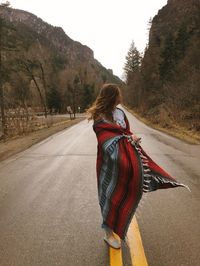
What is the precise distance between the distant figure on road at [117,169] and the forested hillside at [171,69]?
16.1 meters

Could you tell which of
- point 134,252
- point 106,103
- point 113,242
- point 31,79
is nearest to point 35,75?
point 31,79

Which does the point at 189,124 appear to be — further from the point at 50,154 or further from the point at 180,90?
the point at 50,154

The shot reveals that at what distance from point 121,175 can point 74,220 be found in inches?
60.4

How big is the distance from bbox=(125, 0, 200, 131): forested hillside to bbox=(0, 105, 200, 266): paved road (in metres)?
13.2

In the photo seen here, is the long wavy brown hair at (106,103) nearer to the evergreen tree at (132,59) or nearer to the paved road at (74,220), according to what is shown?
the paved road at (74,220)

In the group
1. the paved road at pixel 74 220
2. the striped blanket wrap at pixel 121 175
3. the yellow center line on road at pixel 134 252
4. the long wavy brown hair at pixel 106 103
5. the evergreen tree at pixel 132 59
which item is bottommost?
the paved road at pixel 74 220

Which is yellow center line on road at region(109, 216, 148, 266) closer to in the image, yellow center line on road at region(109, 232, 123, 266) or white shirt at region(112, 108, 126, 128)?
yellow center line on road at region(109, 232, 123, 266)

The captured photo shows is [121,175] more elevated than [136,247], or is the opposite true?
[121,175]

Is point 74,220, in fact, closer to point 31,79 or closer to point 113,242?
point 113,242

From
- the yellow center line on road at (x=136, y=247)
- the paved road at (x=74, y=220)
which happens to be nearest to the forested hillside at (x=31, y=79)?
the paved road at (x=74, y=220)

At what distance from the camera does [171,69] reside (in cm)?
5072

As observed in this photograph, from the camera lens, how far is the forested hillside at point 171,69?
86.6ft

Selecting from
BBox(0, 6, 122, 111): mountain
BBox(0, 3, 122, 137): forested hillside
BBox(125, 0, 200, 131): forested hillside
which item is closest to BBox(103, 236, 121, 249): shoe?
BBox(125, 0, 200, 131): forested hillside

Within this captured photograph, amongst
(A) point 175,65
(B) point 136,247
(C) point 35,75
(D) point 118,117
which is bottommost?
(B) point 136,247
